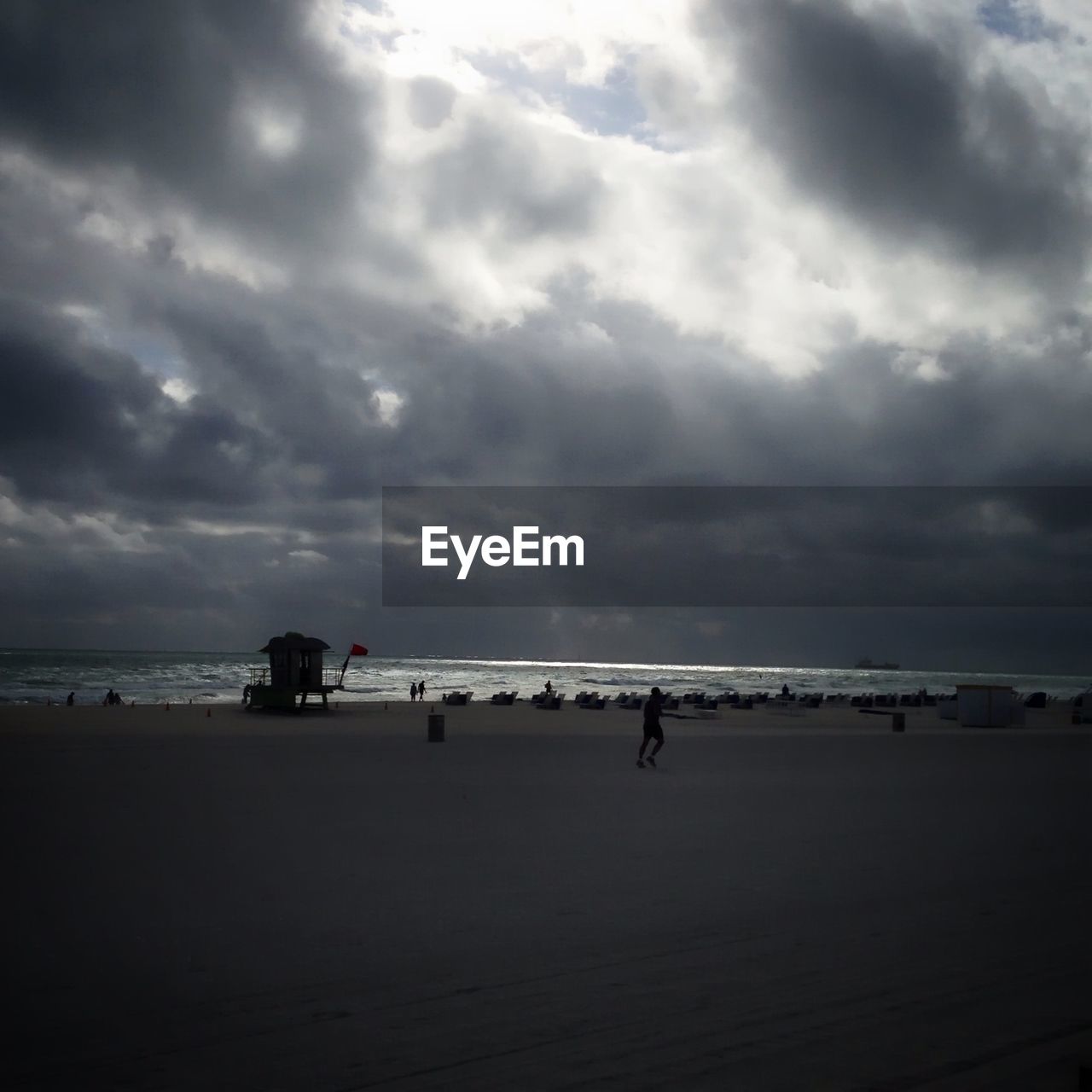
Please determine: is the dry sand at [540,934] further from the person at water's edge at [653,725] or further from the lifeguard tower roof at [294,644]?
the lifeguard tower roof at [294,644]

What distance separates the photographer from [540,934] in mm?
6867

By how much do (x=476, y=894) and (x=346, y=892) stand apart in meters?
1.09

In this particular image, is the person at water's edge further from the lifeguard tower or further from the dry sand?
the lifeguard tower

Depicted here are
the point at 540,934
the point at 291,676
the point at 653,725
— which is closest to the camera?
the point at 540,934

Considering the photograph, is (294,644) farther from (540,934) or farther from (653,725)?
(540,934)

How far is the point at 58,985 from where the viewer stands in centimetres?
569

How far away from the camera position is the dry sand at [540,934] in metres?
4.60

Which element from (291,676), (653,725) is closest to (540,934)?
(653,725)

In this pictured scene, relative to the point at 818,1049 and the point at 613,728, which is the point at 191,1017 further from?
the point at 613,728

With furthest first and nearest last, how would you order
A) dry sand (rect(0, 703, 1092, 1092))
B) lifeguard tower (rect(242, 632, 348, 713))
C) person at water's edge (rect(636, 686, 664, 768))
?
lifeguard tower (rect(242, 632, 348, 713)), person at water's edge (rect(636, 686, 664, 768)), dry sand (rect(0, 703, 1092, 1092))

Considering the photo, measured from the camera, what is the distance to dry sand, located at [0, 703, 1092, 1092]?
460cm

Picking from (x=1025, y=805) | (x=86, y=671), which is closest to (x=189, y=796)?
(x=1025, y=805)

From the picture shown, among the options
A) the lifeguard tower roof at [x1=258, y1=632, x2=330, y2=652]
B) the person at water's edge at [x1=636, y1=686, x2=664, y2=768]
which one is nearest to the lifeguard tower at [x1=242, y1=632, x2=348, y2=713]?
the lifeguard tower roof at [x1=258, y1=632, x2=330, y2=652]

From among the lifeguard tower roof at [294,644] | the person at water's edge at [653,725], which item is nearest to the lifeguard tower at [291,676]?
the lifeguard tower roof at [294,644]
